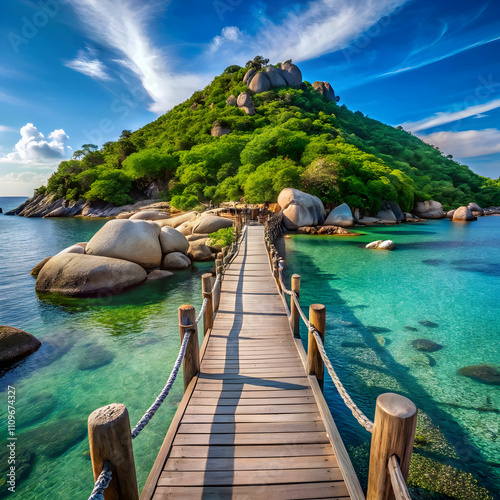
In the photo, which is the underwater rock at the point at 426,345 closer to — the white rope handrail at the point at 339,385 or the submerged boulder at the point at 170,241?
the white rope handrail at the point at 339,385

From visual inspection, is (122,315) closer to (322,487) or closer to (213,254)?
(213,254)

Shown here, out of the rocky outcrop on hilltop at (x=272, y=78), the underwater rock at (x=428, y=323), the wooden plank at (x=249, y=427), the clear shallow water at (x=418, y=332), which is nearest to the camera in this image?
the wooden plank at (x=249, y=427)

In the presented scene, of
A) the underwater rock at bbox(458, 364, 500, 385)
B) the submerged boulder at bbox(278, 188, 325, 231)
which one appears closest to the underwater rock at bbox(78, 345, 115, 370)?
the underwater rock at bbox(458, 364, 500, 385)

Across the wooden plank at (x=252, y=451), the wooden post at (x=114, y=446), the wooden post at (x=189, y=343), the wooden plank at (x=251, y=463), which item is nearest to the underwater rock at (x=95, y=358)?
the wooden post at (x=189, y=343)

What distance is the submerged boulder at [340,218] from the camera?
32969mm

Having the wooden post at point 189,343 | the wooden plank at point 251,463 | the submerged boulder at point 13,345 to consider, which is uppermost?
the wooden post at point 189,343

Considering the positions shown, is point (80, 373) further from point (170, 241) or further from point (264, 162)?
point (264, 162)

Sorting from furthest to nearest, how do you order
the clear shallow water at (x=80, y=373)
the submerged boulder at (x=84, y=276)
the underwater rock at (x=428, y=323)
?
the submerged boulder at (x=84, y=276), the underwater rock at (x=428, y=323), the clear shallow water at (x=80, y=373)

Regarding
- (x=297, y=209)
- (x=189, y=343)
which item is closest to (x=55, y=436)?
(x=189, y=343)

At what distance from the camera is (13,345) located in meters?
7.37

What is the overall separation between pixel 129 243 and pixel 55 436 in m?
9.33

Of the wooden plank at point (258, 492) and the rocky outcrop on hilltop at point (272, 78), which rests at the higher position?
the rocky outcrop on hilltop at point (272, 78)

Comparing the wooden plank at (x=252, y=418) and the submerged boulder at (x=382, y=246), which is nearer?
the wooden plank at (x=252, y=418)

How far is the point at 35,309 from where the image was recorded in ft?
34.8
